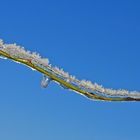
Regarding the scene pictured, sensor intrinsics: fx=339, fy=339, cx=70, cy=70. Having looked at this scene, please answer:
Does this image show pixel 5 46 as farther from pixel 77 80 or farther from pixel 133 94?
pixel 133 94

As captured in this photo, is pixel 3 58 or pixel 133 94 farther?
pixel 133 94

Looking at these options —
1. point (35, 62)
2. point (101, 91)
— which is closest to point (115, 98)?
point (101, 91)

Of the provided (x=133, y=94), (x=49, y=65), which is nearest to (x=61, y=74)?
(x=49, y=65)

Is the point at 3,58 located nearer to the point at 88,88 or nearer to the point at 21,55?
the point at 21,55

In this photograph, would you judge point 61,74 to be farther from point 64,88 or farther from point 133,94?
point 133,94

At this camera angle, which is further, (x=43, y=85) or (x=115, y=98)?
(x=43, y=85)

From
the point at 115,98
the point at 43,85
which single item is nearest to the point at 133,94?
the point at 115,98

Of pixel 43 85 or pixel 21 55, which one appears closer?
pixel 21 55

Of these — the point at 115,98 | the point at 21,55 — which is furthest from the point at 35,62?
the point at 115,98
